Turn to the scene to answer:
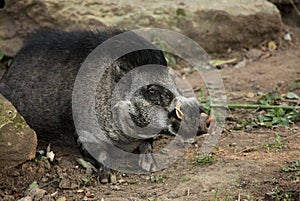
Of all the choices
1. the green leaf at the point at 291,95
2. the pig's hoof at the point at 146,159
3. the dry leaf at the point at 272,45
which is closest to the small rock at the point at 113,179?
the pig's hoof at the point at 146,159

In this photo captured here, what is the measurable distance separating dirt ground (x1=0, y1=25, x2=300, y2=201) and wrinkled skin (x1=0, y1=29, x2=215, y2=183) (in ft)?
0.61

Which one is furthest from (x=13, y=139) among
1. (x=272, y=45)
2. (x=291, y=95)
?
(x=272, y=45)

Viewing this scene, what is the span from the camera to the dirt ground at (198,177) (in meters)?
4.50

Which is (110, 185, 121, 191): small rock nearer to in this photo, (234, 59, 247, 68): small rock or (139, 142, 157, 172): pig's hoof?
(139, 142, 157, 172): pig's hoof

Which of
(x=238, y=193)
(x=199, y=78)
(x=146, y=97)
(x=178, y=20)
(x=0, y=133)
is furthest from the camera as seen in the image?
(x=178, y=20)

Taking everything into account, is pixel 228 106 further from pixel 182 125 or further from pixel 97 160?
pixel 97 160

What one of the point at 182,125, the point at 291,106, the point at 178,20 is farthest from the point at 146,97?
the point at 178,20

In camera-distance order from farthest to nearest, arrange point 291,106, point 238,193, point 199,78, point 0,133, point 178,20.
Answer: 1. point 178,20
2. point 199,78
3. point 291,106
4. point 0,133
5. point 238,193

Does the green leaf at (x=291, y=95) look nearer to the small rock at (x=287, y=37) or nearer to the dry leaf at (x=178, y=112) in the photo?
the dry leaf at (x=178, y=112)

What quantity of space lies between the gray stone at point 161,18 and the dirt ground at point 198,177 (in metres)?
2.39

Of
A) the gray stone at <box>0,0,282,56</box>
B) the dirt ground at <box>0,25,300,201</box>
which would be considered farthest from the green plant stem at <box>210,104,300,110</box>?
the gray stone at <box>0,0,282,56</box>

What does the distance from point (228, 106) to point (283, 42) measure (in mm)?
2557

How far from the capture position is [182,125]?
534 cm

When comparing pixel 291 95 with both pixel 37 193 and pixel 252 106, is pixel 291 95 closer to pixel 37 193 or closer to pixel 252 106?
pixel 252 106
